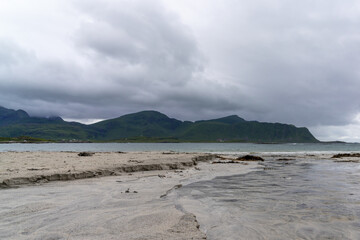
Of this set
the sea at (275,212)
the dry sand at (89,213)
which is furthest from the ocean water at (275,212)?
the dry sand at (89,213)

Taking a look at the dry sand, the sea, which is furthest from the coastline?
the sea

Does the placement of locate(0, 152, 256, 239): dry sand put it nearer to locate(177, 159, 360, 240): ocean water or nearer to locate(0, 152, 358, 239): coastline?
locate(0, 152, 358, 239): coastline

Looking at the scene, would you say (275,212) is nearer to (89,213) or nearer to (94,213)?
(94,213)

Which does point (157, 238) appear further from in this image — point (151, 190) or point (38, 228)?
point (151, 190)

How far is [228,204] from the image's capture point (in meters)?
7.67

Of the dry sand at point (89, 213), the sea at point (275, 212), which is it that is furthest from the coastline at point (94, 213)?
the sea at point (275, 212)

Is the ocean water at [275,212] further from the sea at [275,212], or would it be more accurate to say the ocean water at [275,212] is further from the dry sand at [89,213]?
the dry sand at [89,213]

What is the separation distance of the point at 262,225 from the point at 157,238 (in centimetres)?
269

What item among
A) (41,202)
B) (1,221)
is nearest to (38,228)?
(1,221)

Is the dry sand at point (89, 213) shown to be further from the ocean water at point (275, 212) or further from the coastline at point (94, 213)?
the ocean water at point (275, 212)

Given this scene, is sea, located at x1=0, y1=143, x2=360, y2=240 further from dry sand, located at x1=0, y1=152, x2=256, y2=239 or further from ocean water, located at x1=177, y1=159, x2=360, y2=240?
dry sand, located at x1=0, y1=152, x2=256, y2=239

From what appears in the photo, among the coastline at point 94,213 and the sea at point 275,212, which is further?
the sea at point 275,212

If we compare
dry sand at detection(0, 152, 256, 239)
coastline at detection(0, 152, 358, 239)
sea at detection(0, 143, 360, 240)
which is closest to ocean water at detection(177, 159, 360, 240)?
sea at detection(0, 143, 360, 240)

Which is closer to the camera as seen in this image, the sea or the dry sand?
the dry sand
